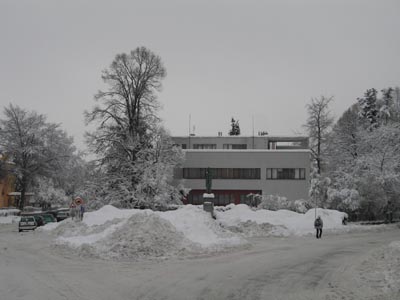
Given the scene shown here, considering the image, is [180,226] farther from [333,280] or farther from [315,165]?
[315,165]

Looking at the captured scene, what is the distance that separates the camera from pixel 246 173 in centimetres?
5538

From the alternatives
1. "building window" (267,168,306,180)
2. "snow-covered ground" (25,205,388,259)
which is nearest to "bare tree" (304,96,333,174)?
"building window" (267,168,306,180)

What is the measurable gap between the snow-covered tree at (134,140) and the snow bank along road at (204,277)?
80.3 ft

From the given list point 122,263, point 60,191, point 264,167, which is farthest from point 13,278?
point 60,191

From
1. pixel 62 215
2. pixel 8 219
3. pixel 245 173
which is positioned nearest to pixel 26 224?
pixel 62 215

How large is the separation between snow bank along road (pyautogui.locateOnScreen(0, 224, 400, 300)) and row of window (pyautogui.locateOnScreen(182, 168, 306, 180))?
111ft

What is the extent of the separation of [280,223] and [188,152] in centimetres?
2497

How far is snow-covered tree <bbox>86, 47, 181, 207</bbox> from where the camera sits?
4491 centimetres

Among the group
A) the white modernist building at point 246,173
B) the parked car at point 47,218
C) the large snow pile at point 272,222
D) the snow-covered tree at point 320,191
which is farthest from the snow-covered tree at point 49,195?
the snow-covered tree at point 320,191

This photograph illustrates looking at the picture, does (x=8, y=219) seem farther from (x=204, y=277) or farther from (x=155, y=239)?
(x=204, y=277)

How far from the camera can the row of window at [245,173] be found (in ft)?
178

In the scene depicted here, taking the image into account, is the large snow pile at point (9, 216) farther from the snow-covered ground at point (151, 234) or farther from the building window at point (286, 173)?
the building window at point (286, 173)

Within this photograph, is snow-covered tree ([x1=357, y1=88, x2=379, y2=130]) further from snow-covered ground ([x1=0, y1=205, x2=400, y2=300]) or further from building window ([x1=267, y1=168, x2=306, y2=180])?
snow-covered ground ([x1=0, y1=205, x2=400, y2=300])

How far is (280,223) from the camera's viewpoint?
110ft
